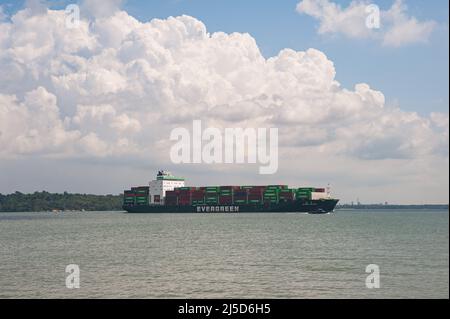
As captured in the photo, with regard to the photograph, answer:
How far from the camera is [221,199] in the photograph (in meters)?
163

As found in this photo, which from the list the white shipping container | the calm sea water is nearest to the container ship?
the white shipping container

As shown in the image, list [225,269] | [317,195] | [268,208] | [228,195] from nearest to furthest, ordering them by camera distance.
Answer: [225,269]
[268,208]
[317,195]
[228,195]

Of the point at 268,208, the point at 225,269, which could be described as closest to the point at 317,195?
the point at 268,208

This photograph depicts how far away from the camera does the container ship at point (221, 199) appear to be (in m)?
150

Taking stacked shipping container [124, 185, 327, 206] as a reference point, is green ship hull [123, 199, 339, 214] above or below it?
below

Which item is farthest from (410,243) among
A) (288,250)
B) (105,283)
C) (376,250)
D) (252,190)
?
(252,190)

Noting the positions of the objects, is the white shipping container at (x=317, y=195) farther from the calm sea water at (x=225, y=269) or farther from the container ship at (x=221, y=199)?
the calm sea water at (x=225, y=269)

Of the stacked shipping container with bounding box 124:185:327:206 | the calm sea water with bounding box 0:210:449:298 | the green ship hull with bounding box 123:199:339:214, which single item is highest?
the stacked shipping container with bounding box 124:185:327:206

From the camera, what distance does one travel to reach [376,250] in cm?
4959

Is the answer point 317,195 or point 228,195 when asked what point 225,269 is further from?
point 228,195

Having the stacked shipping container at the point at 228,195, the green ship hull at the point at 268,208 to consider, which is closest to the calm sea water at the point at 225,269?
the green ship hull at the point at 268,208

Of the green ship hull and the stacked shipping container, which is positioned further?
the stacked shipping container

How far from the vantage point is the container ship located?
150 meters

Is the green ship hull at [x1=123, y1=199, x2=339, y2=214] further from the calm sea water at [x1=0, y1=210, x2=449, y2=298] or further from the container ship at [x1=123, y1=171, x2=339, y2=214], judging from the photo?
the calm sea water at [x1=0, y1=210, x2=449, y2=298]
